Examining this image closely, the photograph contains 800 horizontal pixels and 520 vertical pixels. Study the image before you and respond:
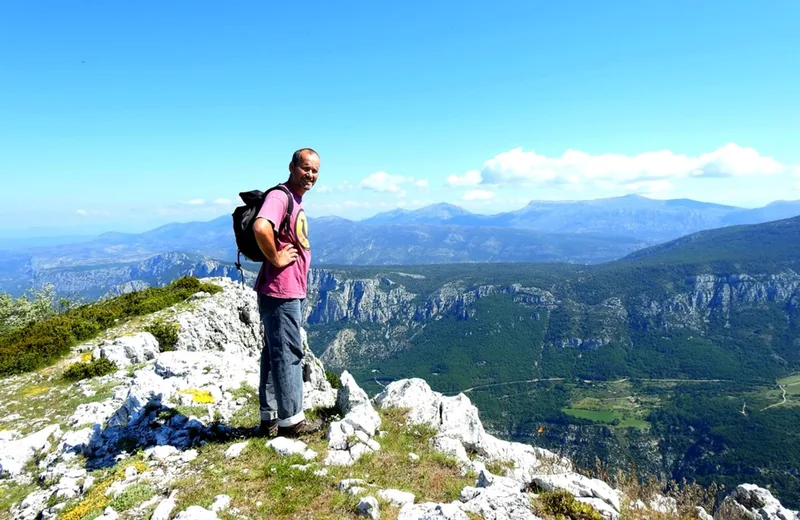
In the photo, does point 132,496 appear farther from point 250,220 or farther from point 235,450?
point 250,220

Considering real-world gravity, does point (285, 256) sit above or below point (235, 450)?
above

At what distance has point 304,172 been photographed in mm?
7949

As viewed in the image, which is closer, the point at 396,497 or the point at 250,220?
the point at 396,497

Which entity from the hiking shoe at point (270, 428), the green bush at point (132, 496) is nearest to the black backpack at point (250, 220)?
the hiking shoe at point (270, 428)

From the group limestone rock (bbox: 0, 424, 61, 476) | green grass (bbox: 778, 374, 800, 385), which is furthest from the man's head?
green grass (bbox: 778, 374, 800, 385)

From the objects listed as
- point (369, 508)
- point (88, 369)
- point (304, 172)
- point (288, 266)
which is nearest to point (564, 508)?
point (369, 508)

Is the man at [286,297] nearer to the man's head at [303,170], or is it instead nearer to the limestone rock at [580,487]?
the man's head at [303,170]

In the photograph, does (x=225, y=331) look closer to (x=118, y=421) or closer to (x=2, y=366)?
(x=2, y=366)

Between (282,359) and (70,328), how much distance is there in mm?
15969

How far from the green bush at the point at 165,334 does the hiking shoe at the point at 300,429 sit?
39.8 ft

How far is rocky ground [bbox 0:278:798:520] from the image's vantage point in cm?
613

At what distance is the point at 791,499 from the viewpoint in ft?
297

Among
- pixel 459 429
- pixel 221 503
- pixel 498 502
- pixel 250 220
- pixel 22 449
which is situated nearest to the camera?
pixel 498 502

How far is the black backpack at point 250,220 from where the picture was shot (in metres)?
7.57
